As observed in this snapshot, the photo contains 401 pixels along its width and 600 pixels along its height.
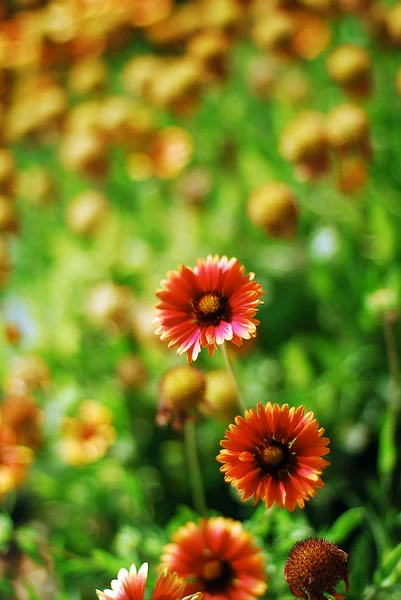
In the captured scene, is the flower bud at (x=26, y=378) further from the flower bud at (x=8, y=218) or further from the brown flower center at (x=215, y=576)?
the brown flower center at (x=215, y=576)

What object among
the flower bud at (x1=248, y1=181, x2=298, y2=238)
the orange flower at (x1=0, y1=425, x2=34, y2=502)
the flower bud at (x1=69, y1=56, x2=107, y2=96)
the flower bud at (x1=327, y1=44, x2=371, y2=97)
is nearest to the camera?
the orange flower at (x1=0, y1=425, x2=34, y2=502)

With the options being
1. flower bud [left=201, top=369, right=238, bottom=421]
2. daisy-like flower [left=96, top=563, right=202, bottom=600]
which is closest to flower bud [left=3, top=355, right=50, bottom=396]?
flower bud [left=201, top=369, right=238, bottom=421]

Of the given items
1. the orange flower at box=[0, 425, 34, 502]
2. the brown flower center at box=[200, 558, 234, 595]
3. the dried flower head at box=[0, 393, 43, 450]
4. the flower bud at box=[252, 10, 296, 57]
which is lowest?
the brown flower center at box=[200, 558, 234, 595]

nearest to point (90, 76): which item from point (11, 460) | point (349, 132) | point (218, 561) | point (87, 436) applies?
point (349, 132)

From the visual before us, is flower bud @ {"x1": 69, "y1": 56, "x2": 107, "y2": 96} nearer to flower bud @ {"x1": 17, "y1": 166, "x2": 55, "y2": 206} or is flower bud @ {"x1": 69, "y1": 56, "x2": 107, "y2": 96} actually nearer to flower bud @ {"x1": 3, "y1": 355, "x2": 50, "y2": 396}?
flower bud @ {"x1": 17, "y1": 166, "x2": 55, "y2": 206}

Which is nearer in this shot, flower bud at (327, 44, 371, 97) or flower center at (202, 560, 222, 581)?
flower center at (202, 560, 222, 581)

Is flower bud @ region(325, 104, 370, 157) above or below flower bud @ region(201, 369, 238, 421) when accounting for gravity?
above

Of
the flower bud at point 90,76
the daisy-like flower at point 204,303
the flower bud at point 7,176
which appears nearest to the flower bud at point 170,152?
the flower bud at point 90,76

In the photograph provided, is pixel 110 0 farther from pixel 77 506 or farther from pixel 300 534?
pixel 300 534

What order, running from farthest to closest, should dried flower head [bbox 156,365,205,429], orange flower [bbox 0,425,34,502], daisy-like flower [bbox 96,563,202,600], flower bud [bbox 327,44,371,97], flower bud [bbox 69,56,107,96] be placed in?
flower bud [bbox 69,56,107,96], flower bud [bbox 327,44,371,97], orange flower [bbox 0,425,34,502], dried flower head [bbox 156,365,205,429], daisy-like flower [bbox 96,563,202,600]
